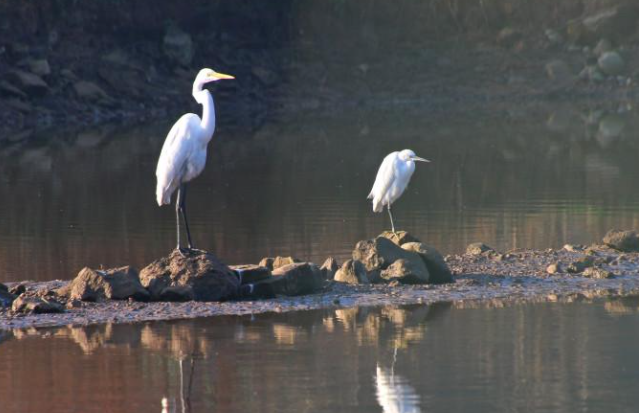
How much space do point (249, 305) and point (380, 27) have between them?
4271cm

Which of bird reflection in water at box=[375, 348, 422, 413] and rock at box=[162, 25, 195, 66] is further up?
rock at box=[162, 25, 195, 66]

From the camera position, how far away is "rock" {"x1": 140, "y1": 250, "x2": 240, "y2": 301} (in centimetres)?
1163

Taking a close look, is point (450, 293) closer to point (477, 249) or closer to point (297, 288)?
point (297, 288)

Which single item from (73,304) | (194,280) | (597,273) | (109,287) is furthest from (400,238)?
(73,304)

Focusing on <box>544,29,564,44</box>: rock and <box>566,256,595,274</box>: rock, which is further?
<box>544,29,564,44</box>: rock

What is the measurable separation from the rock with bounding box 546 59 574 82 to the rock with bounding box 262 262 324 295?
39068 mm

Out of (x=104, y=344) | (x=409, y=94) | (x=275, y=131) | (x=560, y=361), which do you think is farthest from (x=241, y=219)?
(x=409, y=94)

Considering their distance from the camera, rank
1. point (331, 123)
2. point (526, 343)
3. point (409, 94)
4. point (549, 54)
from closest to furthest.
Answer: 1. point (526, 343)
2. point (331, 123)
3. point (409, 94)
4. point (549, 54)

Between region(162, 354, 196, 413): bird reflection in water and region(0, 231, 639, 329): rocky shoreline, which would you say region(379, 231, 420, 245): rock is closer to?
region(0, 231, 639, 329): rocky shoreline

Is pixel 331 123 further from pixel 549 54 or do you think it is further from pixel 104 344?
pixel 104 344

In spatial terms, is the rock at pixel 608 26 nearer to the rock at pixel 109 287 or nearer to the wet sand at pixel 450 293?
the wet sand at pixel 450 293

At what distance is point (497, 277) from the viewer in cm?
1265

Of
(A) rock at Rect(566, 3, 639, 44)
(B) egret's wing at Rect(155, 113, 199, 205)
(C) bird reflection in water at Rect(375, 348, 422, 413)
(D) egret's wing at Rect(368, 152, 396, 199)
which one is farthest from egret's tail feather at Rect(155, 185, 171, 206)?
(A) rock at Rect(566, 3, 639, 44)

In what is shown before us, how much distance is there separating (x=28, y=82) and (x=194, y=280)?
96.9ft
